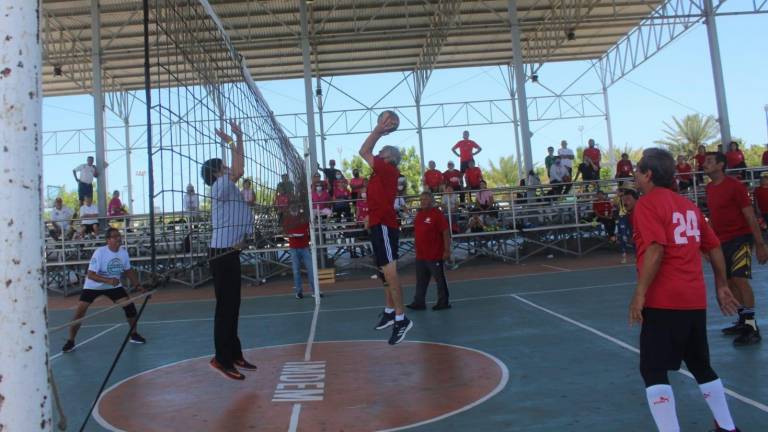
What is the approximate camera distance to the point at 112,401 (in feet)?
18.2

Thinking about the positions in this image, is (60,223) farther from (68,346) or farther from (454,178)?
(454,178)

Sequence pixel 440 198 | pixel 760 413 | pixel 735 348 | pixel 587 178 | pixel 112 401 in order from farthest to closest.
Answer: pixel 587 178, pixel 440 198, pixel 735 348, pixel 112 401, pixel 760 413

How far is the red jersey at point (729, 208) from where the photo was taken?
20.8 feet

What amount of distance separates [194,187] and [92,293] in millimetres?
4521

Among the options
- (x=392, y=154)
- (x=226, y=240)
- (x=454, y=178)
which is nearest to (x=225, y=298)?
(x=226, y=240)

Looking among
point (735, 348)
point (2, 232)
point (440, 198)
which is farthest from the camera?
point (440, 198)

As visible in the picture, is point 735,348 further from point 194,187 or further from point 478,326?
point 194,187

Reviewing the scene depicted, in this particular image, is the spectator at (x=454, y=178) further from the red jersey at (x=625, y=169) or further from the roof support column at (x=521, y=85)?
the red jersey at (x=625, y=169)

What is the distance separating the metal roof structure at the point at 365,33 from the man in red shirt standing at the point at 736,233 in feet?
50.3

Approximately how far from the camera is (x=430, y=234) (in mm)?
10438

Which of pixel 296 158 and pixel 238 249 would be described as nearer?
pixel 238 249

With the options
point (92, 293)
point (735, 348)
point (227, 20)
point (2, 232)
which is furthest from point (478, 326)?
point (227, 20)

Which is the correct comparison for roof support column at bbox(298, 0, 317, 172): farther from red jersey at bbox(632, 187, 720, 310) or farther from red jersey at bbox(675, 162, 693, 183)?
red jersey at bbox(632, 187, 720, 310)

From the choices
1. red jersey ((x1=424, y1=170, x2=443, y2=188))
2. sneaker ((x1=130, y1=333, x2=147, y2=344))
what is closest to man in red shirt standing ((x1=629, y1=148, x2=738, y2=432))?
sneaker ((x1=130, y1=333, x2=147, y2=344))
